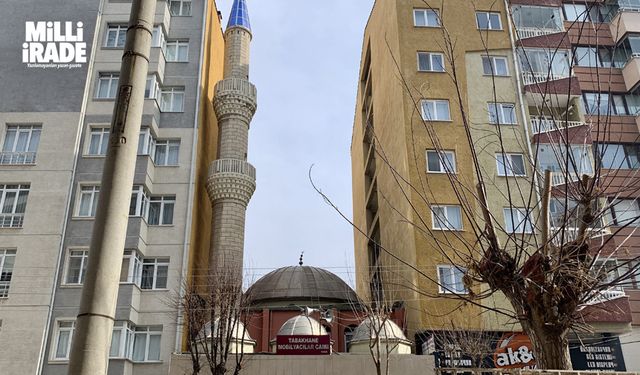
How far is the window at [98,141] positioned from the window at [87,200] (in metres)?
1.71

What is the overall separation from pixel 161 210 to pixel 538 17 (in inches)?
859

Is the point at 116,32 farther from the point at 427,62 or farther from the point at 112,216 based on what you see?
the point at 112,216

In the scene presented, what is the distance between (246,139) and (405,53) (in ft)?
32.6

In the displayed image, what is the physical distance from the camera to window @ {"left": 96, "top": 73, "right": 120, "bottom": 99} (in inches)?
1134

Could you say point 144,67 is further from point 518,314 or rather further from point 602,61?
point 602,61

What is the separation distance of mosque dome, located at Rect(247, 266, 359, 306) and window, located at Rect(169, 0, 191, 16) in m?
15.4

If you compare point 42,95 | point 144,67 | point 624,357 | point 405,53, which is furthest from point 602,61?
point 144,67

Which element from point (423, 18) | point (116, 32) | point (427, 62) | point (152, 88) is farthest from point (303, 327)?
→ point (116, 32)

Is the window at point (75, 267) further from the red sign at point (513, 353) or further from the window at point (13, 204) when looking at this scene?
the red sign at point (513, 353)

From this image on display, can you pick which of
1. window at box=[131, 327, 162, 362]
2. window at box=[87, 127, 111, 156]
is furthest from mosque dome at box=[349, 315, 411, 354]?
window at box=[87, 127, 111, 156]

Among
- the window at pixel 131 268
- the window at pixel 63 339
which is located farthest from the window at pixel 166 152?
the window at pixel 63 339

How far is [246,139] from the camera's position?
111 ft

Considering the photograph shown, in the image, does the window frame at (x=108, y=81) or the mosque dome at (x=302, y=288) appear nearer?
the window frame at (x=108, y=81)

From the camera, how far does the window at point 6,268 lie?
24672 millimetres
